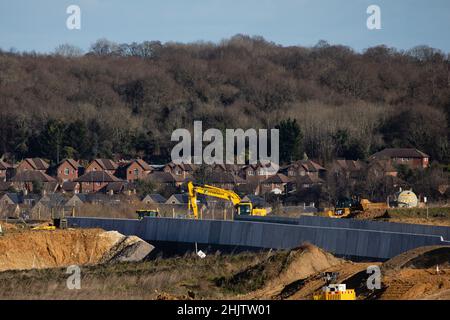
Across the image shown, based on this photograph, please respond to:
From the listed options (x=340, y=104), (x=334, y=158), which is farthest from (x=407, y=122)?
(x=340, y=104)

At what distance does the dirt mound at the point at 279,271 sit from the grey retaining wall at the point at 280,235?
2968 millimetres

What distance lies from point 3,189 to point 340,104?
4347 cm

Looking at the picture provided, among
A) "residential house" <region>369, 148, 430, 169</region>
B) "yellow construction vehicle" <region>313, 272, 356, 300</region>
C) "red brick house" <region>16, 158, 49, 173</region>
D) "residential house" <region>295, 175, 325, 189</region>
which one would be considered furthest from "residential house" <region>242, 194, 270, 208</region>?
"yellow construction vehicle" <region>313, 272, 356, 300</region>

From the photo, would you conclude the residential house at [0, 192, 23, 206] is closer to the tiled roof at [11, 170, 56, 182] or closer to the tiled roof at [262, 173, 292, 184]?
the tiled roof at [11, 170, 56, 182]

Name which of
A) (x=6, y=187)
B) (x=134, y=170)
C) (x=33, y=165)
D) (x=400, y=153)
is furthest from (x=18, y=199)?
(x=400, y=153)

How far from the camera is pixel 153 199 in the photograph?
90.2 m

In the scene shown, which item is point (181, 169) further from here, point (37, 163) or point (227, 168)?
point (37, 163)

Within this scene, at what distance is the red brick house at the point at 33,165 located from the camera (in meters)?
102

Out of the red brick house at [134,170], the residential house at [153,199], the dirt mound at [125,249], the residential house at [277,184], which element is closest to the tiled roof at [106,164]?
the red brick house at [134,170]

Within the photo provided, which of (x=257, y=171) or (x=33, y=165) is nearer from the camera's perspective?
(x=257, y=171)

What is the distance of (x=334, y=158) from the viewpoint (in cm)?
10625

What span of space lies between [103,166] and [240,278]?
6719 cm

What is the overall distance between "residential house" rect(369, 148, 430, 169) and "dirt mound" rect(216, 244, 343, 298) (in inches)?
2301

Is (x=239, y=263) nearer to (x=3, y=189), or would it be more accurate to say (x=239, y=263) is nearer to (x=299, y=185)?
(x=299, y=185)
